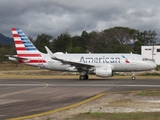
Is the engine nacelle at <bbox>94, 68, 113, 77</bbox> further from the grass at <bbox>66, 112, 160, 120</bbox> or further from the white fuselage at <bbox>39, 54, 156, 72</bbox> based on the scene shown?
the grass at <bbox>66, 112, 160, 120</bbox>

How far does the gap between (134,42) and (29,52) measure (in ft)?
258


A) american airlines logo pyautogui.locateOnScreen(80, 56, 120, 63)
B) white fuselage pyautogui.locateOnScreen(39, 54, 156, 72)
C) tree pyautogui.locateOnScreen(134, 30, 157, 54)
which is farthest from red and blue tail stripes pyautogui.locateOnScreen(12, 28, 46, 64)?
tree pyautogui.locateOnScreen(134, 30, 157, 54)

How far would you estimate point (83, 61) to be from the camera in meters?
33.6

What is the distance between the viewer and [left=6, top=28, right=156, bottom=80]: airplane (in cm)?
3238

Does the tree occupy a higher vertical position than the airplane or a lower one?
higher

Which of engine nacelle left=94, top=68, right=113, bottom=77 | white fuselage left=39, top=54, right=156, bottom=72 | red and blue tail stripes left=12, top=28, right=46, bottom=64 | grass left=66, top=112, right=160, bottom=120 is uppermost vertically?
red and blue tail stripes left=12, top=28, right=46, bottom=64

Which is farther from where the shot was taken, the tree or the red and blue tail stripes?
the tree

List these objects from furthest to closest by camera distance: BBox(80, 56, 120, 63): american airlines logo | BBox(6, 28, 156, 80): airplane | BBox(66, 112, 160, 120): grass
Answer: BBox(80, 56, 120, 63): american airlines logo → BBox(6, 28, 156, 80): airplane → BBox(66, 112, 160, 120): grass

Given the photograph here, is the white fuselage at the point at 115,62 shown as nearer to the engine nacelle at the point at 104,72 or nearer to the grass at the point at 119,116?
the engine nacelle at the point at 104,72

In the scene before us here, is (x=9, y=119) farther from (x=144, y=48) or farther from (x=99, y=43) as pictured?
(x=99, y=43)

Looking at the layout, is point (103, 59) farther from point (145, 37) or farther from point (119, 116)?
point (145, 37)

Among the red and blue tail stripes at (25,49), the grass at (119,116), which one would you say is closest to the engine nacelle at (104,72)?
the red and blue tail stripes at (25,49)

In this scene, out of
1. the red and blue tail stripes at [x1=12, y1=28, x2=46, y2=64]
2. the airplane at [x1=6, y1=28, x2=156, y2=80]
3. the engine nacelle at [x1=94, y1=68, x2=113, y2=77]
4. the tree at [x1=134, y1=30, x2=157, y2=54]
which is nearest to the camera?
the engine nacelle at [x1=94, y1=68, x2=113, y2=77]

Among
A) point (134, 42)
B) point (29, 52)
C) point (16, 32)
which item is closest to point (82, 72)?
point (29, 52)
